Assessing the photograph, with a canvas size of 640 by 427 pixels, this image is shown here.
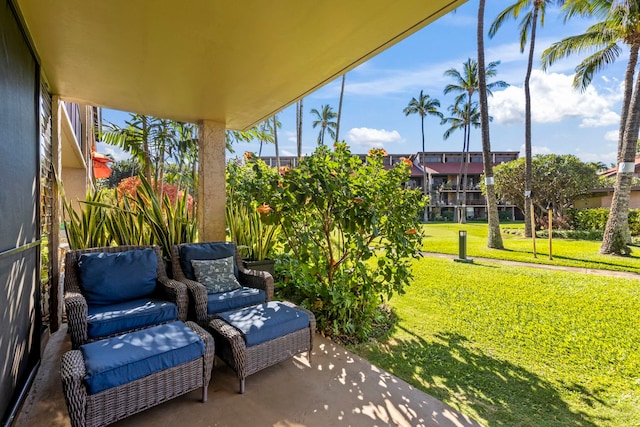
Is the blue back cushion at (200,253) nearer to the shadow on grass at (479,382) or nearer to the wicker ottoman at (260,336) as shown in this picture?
the wicker ottoman at (260,336)

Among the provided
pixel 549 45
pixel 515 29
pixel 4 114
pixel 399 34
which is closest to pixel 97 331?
pixel 4 114

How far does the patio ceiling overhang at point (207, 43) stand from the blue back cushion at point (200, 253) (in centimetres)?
169

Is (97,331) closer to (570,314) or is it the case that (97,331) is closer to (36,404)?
(36,404)

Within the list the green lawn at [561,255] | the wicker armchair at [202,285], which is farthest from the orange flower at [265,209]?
the green lawn at [561,255]

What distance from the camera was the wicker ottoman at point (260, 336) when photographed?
7.57 feet

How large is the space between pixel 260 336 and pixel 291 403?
509mm

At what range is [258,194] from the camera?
3447 mm

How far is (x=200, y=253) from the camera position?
3445mm

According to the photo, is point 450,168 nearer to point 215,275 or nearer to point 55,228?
point 215,275

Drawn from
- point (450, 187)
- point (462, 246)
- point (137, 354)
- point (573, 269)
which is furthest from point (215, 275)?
point (450, 187)

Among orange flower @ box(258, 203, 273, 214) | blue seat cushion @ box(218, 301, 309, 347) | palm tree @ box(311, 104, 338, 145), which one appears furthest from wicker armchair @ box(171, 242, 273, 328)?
palm tree @ box(311, 104, 338, 145)

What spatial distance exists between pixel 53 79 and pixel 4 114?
5.25ft

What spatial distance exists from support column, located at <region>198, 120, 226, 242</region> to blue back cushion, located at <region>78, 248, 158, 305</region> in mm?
1192

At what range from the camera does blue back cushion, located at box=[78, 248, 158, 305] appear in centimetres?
279
